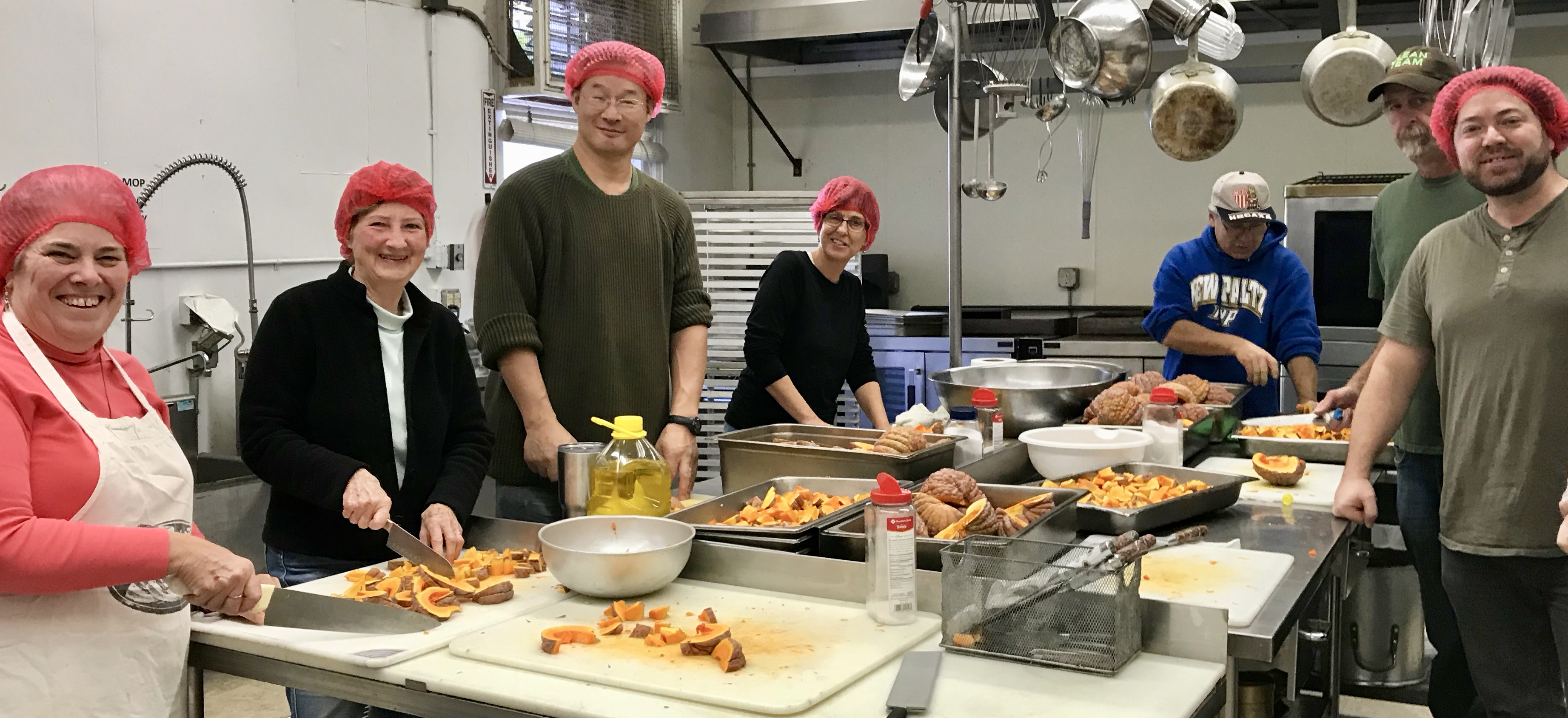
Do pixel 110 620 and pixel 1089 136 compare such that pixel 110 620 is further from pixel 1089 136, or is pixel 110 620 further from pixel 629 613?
pixel 1089 136

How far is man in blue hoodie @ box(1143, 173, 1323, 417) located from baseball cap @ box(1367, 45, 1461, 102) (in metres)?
0.98

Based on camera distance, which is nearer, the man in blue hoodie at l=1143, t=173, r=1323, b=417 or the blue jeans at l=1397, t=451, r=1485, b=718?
the blue jeans at l=1397, t=451, r=1485, b=718

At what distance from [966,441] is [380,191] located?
1496 millimetres

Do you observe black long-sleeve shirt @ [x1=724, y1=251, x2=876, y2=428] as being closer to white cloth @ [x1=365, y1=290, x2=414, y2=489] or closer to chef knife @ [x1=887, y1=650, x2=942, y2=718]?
white cloth @ [x1=365, y1=290, x2=414, y2=489]

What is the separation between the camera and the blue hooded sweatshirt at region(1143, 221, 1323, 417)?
13.6 ft

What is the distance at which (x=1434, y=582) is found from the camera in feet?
9.50

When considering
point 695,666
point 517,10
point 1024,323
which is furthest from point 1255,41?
point 695,666

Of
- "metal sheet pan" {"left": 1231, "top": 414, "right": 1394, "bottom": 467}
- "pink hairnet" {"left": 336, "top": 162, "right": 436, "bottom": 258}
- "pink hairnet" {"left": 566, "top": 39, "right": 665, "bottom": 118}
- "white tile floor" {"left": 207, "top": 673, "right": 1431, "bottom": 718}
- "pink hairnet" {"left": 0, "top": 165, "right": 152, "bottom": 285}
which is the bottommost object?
"white tile floor" {"left": 207, "top": 673, "right": 1431, "bottom": 718}

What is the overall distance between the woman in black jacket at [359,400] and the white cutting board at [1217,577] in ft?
4.14

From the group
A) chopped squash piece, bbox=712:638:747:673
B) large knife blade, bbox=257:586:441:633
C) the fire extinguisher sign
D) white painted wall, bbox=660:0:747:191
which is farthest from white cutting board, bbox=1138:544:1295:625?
white painted wall, bbox=660:0:747:191

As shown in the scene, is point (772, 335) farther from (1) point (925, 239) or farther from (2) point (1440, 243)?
(1) point (925, 239)

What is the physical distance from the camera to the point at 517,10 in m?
5.70

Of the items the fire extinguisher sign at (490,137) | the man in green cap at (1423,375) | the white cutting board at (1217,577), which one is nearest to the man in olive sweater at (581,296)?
the white cutting board at (1217,577)

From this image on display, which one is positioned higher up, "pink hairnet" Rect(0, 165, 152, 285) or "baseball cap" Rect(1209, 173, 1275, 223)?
"baseball cap" Rect(1209, 173, 1275, 223)
